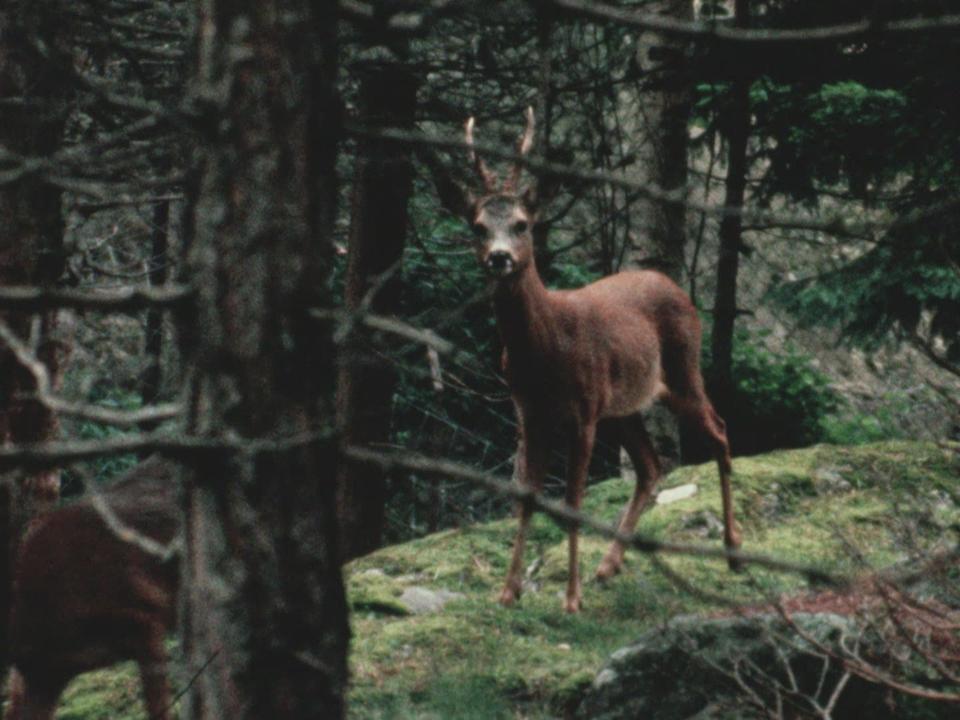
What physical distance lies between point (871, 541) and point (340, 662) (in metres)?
7.03

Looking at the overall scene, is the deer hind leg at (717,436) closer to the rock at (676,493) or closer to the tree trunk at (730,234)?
the rock at (676,493)

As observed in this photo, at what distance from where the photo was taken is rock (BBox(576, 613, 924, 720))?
523 centimetres

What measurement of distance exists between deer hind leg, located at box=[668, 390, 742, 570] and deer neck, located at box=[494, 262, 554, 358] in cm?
176

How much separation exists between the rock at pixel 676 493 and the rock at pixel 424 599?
2.42m

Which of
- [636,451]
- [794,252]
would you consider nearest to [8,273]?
[636,451]

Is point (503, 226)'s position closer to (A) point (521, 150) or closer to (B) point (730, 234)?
(A) point (521, 150)

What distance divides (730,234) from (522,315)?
4.18 metres

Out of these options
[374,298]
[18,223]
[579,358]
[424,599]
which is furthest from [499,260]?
[18,223]

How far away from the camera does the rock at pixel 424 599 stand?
8047 millimetres

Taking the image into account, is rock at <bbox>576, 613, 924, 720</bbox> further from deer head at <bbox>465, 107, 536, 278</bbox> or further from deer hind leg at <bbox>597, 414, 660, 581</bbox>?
deer hind leg at <bbox>597, 414, 660, 581</bbox>

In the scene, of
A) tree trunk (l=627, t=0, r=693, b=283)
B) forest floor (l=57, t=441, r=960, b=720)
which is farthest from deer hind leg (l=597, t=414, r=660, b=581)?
tree trunk (l=627, t=0, r=693, b=283)

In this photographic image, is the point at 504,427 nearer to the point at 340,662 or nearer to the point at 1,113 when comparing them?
the point at 1,113

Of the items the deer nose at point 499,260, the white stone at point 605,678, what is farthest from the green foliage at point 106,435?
the white stone at point 605,678

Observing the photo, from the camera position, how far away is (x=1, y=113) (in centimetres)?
619
